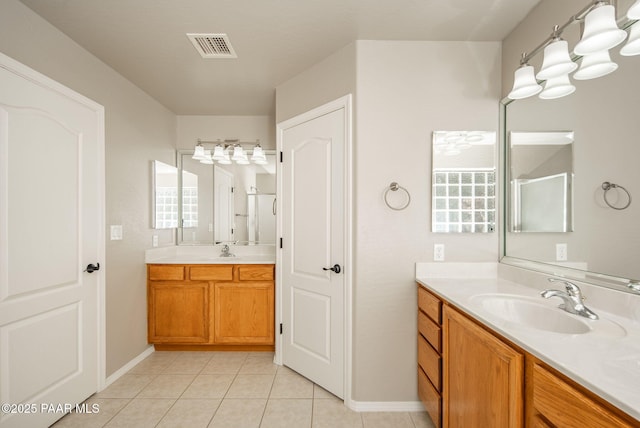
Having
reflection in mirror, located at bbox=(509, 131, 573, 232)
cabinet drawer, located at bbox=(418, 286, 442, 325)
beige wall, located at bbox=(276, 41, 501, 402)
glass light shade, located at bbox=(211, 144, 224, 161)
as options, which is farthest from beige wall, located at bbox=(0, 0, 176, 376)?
reflection in mirror, located at bbox=(509, 131, 573, 232)

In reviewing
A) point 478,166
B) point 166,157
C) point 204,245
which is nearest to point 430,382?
point 478,166

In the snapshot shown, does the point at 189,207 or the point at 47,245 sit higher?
the point at 189,207

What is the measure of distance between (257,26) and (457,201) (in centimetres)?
176

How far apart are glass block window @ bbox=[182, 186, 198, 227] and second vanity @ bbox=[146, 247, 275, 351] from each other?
59 cm

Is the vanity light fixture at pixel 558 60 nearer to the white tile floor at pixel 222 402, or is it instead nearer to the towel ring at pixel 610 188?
the towel ring at pixel 610 188

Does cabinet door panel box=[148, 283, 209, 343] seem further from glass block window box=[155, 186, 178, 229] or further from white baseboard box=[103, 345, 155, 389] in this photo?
glass block window box=[155, 186, 178, 229]

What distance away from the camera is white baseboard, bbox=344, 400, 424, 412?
6.03ft

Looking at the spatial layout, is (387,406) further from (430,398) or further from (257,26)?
(257,26)

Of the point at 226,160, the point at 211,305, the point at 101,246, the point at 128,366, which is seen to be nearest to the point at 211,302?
the point at 211,305

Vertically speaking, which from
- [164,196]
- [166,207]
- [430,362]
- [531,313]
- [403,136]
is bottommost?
[430,362]

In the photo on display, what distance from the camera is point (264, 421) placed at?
1.75m

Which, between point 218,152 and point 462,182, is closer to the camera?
point 462,182

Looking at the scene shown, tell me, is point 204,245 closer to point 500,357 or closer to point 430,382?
point 430,382

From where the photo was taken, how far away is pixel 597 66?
1.16 m
